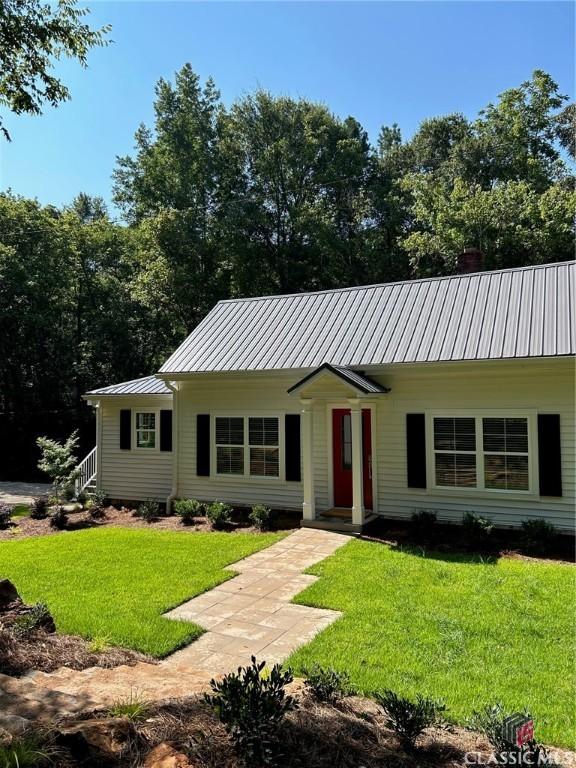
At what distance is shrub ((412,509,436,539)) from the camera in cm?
895

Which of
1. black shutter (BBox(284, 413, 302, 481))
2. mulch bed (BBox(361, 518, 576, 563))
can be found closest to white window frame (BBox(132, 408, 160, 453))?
black shutter (BBox(284, 413, 302, 481))

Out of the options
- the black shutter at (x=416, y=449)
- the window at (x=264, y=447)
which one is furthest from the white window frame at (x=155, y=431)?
the black shutter at (x=416, y=449)

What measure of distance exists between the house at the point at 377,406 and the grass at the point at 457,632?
2.26 meters

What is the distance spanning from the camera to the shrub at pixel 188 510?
10.9 meters

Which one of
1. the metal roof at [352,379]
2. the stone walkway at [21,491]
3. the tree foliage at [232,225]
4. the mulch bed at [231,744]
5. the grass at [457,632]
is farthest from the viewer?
the tree foliage at [232,225]

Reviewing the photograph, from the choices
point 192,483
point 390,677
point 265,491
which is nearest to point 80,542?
point 192,483

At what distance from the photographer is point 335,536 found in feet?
30.0

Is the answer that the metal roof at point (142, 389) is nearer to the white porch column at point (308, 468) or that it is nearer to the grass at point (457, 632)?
the white porch column at point (308, 468)

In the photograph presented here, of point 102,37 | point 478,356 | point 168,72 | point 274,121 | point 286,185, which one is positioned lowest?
point 478,356

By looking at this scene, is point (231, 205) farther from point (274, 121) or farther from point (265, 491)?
point (265, 491)

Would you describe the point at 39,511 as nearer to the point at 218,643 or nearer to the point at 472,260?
the point at 218,643

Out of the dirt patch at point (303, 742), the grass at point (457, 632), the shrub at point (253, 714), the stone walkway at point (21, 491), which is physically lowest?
the stone walkway at point (21, 491)

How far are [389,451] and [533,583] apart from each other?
4141 millimetres

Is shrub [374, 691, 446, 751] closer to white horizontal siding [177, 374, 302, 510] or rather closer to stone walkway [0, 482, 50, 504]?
white horizontal siding [177, 374, 302, 510]
